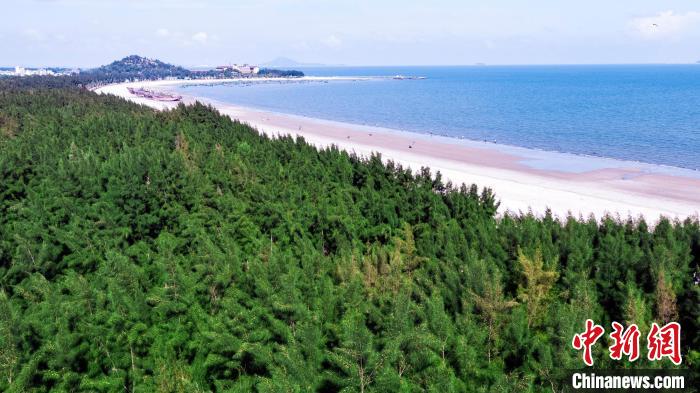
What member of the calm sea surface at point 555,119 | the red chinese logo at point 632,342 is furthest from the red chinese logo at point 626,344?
the calm sea surface at point 555,119

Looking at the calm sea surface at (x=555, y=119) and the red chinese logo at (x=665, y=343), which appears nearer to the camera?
the red chinese logo at (x=665, y=343)

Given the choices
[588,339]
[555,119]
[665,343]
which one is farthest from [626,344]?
[555,119]

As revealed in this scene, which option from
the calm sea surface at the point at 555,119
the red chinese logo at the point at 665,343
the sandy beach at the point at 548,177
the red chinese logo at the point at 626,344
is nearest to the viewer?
the red chinese logo at the point at 626,344

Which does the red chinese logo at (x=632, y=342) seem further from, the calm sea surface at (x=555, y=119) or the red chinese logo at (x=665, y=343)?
the calm sea surface at (x=555, y=119)

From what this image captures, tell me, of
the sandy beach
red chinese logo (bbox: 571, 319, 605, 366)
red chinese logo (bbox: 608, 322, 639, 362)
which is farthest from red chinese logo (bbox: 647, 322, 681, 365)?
the sandy beach

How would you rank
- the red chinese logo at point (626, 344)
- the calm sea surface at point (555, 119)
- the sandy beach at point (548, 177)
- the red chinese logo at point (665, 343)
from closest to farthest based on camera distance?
the red chinese logo at point (626, 344) < the red chinese logo at point (665, 343) < the sandy beach at point (548, 177) < the calm sea surface at point (555, 119)

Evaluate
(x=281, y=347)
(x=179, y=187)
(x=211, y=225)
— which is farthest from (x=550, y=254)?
(x=179, y=187)
